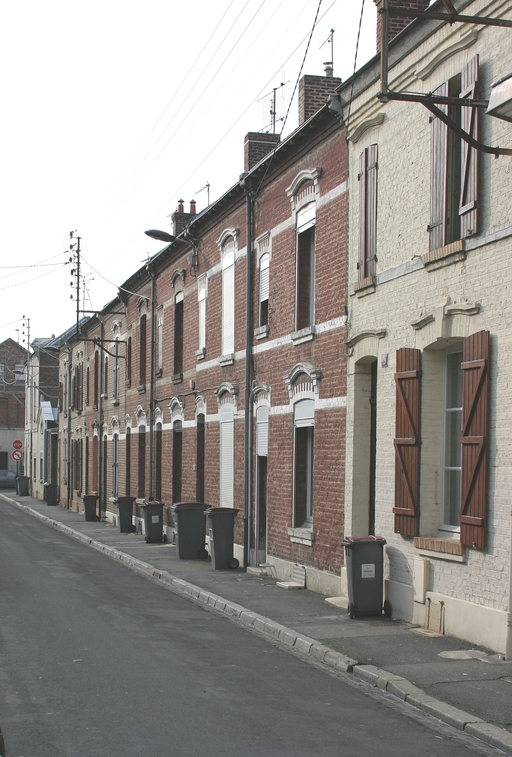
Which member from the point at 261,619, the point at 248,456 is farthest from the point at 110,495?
the point at 261,619

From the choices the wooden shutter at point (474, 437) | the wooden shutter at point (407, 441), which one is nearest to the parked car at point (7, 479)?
the wooden shutter at point (407, 441)

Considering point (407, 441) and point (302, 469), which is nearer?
point (407, 441)

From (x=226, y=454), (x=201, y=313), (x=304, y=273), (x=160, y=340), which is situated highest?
(x=304, y=273)

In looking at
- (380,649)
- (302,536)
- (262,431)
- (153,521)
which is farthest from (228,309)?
(380,649)

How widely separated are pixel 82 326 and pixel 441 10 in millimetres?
33068

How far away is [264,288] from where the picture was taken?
1856cm

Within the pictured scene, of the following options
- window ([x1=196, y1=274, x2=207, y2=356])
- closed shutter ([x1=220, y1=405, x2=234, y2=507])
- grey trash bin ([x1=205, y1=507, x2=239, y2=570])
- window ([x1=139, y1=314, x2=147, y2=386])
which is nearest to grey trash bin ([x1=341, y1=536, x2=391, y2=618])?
grey trash bin ([x1=205, y1=507, x2=239, y2=570])

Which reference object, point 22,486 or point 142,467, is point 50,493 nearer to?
point 22,486

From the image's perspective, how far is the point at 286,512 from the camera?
16.8m

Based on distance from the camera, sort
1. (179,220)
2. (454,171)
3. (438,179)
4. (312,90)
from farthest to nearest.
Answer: (179,220), (312,90), (438,179), (454,171)

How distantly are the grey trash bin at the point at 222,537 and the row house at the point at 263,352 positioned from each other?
1.07 ft

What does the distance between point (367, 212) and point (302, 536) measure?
5592mm

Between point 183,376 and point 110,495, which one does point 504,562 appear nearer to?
point 183,376

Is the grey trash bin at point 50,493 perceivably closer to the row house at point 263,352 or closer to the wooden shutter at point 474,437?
the row house at point 263,352
